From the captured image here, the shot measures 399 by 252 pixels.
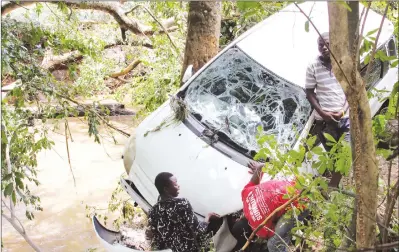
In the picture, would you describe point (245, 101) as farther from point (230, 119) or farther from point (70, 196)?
point (70, 196)

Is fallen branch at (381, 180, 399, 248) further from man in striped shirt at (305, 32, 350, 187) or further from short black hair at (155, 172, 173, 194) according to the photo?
man in striped shirt at (305, 32, 350, 187)

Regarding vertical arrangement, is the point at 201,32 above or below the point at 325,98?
above

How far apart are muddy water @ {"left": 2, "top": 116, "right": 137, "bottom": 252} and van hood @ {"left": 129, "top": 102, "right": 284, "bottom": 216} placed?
639 mm

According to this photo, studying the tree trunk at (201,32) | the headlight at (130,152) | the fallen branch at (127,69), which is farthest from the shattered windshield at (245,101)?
the fallen branch at (127,69)

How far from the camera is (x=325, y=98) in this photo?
12.5 feet

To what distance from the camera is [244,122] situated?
4.02 m

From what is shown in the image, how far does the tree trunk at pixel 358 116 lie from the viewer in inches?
63.8

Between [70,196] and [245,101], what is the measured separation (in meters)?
3.22

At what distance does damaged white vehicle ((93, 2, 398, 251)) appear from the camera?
3672 millimetres

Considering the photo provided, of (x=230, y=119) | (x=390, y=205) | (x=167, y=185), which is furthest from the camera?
(x=230, y=119)

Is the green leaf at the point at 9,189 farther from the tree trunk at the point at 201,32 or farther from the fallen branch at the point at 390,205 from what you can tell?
the tree trunk at the point at 201,32

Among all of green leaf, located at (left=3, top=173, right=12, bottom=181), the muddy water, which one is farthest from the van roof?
green leaf, located at (left=3, top=173, right=12, bottom=181)

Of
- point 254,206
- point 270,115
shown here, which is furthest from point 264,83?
point 254,206

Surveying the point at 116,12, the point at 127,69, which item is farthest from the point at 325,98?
the point at 127,69
